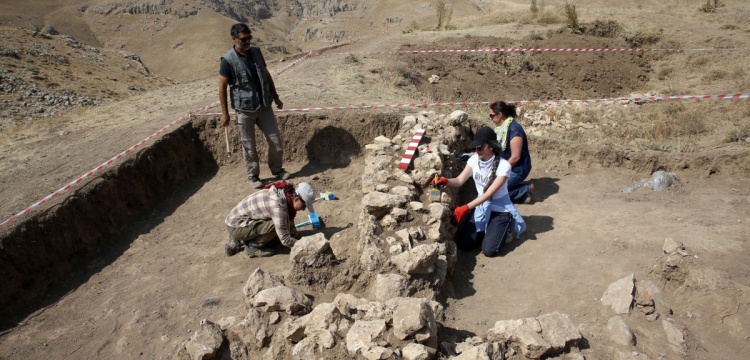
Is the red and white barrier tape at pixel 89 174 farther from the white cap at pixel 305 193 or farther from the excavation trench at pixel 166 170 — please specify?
the white cap at pixel 305 193

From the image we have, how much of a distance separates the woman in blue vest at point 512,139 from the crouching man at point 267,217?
2479mm

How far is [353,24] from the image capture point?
4856 cm

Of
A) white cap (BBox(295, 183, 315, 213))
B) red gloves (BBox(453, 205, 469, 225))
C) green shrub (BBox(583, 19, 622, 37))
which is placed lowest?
red gloves (BBox(453, 205, 469, 225))

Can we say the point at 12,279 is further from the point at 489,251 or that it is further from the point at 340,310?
the point at 489,251

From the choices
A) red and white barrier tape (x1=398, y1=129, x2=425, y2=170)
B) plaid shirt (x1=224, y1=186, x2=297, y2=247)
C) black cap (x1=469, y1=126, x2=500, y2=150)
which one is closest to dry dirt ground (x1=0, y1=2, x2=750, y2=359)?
plaid shirt (x1=224, y1=186, x2=297, y2=247)

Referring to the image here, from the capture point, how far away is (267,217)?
15.4 ft

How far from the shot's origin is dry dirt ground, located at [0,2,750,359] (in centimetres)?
368

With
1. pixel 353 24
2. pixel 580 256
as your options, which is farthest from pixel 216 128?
pixel 353 24

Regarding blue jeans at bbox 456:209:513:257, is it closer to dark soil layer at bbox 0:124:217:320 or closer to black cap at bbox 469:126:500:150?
black cap at bbox 469:126:500:150

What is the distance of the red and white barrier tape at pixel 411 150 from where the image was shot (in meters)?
5.44

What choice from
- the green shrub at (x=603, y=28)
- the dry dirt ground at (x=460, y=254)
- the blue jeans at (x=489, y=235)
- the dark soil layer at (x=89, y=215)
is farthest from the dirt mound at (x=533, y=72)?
the blue jeans at (x=489, y=235)

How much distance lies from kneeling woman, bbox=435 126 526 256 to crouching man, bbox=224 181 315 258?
5.07 ft

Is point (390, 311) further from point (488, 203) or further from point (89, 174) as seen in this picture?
point (89, 174)

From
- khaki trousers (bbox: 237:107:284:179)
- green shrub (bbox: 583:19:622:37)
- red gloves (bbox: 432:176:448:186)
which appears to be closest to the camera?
red gloves (bbox: 432:176:448:186)
